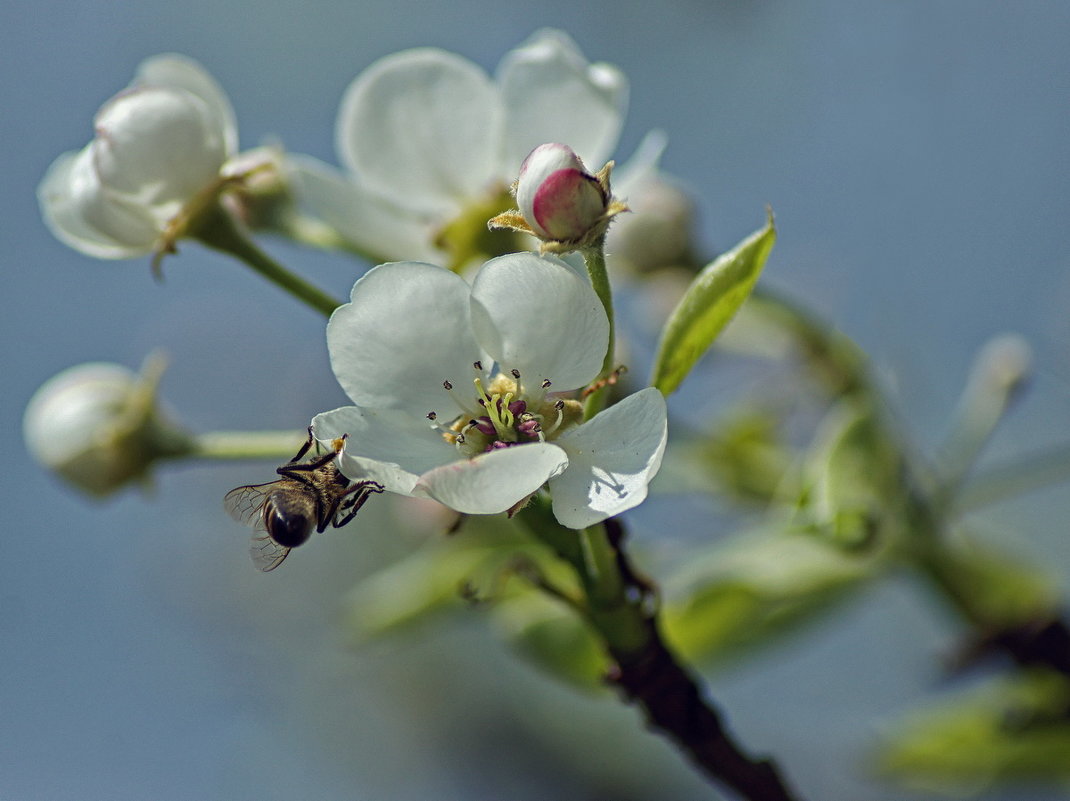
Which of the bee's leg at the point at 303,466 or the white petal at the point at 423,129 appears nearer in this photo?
the bee's leg at the point at 303,466

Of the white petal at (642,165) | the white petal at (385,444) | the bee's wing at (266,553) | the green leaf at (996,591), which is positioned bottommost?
the bee's wing at (266,553)

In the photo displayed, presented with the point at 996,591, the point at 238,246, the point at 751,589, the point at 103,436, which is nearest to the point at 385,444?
the point at 238,246

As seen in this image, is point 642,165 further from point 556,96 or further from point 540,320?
point 540,320

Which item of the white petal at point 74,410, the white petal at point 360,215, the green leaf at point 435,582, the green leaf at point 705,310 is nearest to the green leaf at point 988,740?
the green leaf at point 435,582

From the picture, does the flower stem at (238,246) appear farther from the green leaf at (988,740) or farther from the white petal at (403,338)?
the green leaf at (988,740)

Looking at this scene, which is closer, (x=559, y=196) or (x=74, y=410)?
(x=559, y=196)

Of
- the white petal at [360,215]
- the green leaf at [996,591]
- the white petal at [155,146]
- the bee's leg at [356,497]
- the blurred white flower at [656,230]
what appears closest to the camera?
the bee's leg at [356,497]

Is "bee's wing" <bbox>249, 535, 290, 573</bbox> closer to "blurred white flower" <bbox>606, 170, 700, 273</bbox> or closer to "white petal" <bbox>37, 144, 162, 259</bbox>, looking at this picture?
"white petal" <bbox>37, 144, 162, 259</bbox>
